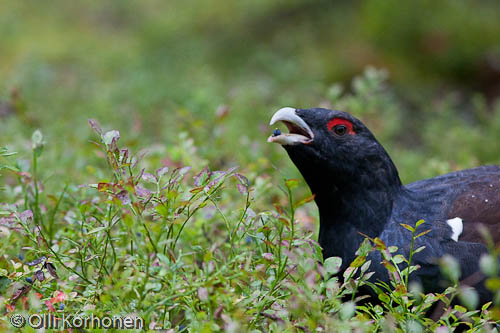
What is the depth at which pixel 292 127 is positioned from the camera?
261 centimetres

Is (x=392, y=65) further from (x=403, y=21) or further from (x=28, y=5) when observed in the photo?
(x=28, y=5)

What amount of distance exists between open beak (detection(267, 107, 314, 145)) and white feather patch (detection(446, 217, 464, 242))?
682 millimetres

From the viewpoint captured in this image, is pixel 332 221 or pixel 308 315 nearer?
pixel 308 315

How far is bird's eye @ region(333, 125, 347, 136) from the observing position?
102 inches

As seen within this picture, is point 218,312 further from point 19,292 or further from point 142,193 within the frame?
point 19,292

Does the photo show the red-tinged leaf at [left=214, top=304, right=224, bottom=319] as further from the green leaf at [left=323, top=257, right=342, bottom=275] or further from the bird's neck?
the bird's neck

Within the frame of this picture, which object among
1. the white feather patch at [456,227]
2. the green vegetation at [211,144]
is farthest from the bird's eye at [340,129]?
the white feather patch at [456,227]

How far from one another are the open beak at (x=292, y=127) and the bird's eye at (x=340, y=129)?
127 millimetres

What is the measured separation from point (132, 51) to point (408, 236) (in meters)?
6.74

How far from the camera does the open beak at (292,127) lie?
2459mm

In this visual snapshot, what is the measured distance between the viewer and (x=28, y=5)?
1034 centimetres

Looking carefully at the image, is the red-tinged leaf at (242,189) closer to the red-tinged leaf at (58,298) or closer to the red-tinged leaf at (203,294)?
the red-tinged leaf at (203,294)

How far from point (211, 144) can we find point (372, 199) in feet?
5.23

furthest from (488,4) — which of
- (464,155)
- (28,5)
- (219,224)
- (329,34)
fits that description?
(28,5)
